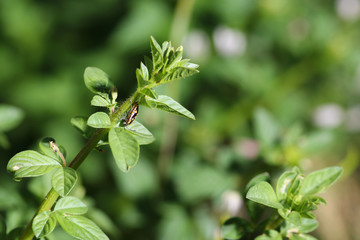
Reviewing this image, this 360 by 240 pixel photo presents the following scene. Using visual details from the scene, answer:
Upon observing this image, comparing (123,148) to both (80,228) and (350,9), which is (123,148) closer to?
(80,228)

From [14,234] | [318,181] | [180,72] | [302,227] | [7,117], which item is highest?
[180,72]

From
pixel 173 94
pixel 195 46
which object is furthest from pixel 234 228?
pixel 195 46

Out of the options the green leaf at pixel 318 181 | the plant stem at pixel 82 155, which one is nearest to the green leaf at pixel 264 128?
the green leaf at pixel 318 181

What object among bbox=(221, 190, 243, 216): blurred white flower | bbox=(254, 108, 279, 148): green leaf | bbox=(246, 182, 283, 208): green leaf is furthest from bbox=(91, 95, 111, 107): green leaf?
Answer: bbox=(254, 108, 279, 148): green leaf

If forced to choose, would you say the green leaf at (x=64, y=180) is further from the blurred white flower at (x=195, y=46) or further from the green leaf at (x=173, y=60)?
the blurred white flower at (x=195, y=46)

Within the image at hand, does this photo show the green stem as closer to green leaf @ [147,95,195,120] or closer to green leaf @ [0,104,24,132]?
green leaf @ [147,95,195,120]

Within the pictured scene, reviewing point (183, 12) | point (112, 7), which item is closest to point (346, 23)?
point (183, 12)
